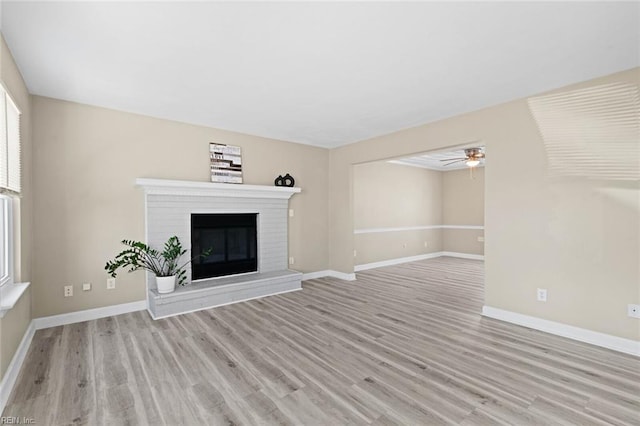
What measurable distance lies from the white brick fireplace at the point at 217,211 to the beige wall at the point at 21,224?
1.02m

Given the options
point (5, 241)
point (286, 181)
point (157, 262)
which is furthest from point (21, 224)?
point (286, 181)

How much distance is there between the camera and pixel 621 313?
279cm

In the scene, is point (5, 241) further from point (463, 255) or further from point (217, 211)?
point (463, 255)

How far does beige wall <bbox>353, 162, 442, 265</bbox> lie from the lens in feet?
22.3

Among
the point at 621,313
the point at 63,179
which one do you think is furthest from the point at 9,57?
the point at 621,313

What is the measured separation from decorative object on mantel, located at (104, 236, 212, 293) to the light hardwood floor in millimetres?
492

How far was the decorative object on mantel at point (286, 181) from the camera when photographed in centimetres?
519

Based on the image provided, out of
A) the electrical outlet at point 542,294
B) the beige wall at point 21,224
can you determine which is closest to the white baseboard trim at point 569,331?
the electrical outlet at point 542,294

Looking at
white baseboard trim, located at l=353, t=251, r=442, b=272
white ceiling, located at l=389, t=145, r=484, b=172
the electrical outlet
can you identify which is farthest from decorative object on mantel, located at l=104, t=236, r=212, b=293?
white ceiling, located at l=389, t=145, r=484, b=172

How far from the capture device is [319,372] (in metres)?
2.40

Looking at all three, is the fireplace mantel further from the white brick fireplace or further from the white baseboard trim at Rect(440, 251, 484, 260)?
the white baseboard trim at Rect(440, 251, 484, 260)

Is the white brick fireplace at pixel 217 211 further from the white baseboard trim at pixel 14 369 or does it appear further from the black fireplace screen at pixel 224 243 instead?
the white baseboard trim at pixel 14 369

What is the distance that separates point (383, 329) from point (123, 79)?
366cm

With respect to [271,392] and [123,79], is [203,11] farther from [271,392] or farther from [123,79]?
[271,392]
